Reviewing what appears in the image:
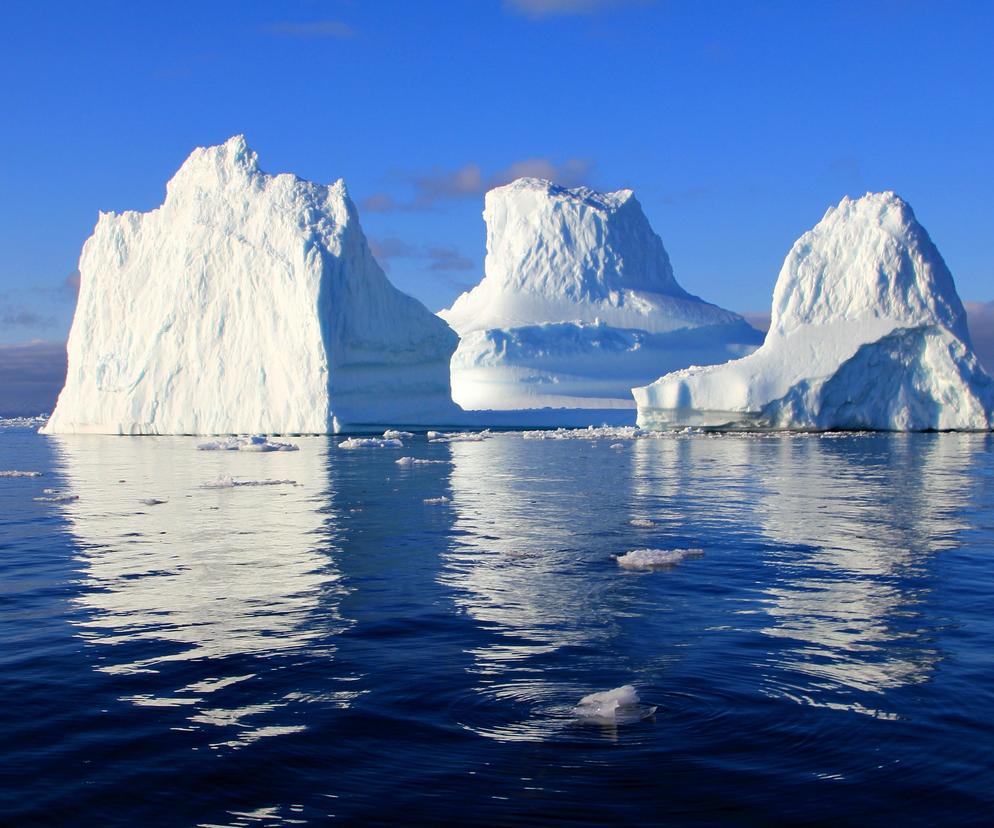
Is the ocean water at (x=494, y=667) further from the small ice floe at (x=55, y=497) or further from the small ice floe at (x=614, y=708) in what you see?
the small ice floe at (x=55, y=497)

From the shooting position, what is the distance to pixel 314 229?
3656 cm

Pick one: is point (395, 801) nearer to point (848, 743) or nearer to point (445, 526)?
point (848, 743)

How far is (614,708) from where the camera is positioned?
4.90 meters

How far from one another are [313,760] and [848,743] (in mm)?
2326

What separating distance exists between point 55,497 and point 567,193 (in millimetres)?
55512

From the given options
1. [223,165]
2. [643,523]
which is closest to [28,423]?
[223,165]

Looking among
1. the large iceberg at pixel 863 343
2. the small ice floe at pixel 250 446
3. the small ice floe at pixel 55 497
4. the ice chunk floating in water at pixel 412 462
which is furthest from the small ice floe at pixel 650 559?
the large iceberg at pixel 863 343

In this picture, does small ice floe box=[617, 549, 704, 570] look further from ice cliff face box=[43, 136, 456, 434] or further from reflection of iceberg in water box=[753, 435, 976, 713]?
ice cliff face box=[43, 136, 456, 434]

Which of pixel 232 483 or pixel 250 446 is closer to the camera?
pixel 232 483

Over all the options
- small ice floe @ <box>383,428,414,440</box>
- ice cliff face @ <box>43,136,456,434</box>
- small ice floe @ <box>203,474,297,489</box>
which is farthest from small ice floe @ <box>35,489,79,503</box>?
ice cliff face @ <box>43,136,456,434</box>

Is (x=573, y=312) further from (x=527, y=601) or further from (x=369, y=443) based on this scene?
(x=527, y=601)

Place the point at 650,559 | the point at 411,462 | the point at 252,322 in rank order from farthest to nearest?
the point at 252,322, the point at 411,462, the point at 650,559

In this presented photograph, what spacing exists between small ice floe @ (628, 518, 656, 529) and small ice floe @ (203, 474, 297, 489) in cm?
733

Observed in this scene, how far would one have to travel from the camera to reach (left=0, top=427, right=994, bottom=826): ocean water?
407 cm
